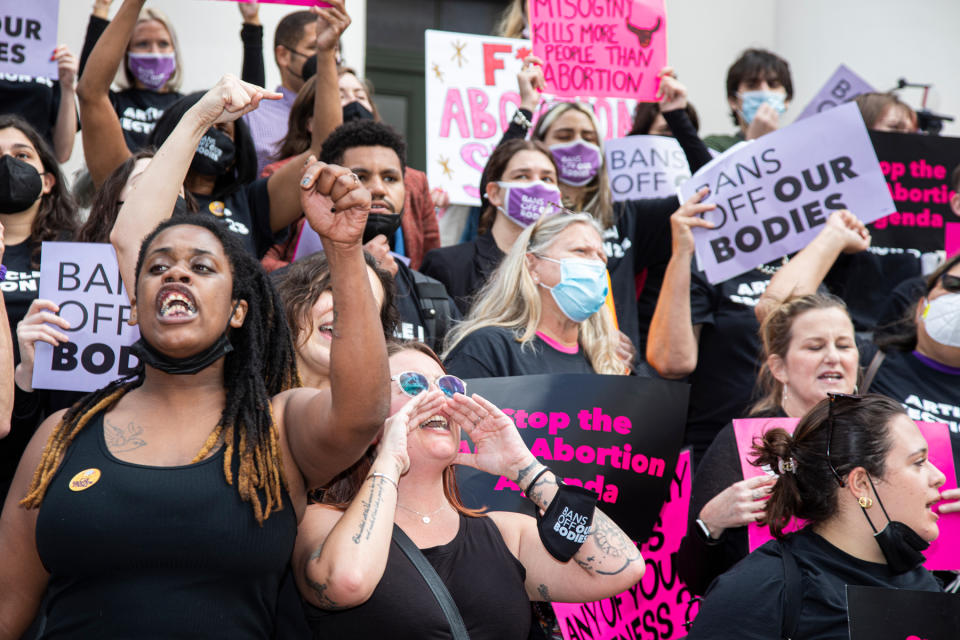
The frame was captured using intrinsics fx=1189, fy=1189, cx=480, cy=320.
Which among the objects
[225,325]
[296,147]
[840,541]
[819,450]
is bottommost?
[840,541]

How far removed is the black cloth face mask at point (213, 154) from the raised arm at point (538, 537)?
198 centimetres

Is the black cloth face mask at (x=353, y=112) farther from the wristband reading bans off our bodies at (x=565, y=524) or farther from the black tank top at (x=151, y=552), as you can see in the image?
the black tank top at (x=151, y=552)

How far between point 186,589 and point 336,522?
0.51 metres

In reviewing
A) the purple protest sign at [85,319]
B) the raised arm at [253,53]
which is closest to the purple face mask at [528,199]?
the raised arm at [253,53]

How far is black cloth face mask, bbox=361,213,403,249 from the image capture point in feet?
16.6

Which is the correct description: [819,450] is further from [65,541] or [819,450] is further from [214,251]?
[65,541]

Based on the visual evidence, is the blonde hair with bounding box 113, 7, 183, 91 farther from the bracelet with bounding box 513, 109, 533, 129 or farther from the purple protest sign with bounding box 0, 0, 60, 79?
the bracelet with bounding box 513, 109, 533, 129

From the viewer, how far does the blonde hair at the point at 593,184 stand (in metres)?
6.05

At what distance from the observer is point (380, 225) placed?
5066 mm

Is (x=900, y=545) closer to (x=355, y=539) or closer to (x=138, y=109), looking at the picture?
(x=355, y=539)

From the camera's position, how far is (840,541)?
365 cm

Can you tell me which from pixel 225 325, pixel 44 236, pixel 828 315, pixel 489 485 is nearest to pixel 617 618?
pixel 489 485

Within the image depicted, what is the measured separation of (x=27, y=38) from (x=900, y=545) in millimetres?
4655

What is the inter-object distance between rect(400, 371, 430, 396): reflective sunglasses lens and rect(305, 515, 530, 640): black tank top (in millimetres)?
390
